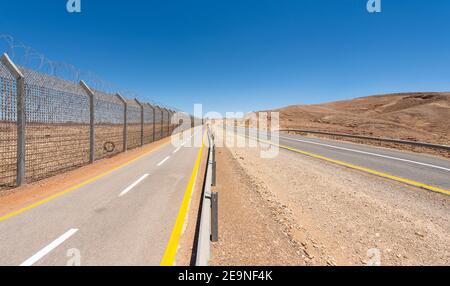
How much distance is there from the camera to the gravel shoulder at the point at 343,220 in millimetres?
3268

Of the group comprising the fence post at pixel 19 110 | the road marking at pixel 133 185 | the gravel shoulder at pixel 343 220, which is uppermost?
the fence post at pixel 19 110

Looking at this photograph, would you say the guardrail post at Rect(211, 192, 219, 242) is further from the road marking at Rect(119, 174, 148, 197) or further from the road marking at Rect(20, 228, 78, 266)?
the road marking at Rect(119, 174, 148, 197)

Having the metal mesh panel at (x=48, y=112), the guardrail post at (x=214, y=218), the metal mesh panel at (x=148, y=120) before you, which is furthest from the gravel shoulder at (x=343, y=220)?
the metal mesh panel at (x=148, y=120)

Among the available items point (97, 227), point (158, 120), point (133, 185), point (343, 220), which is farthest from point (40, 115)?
point (158, 120)

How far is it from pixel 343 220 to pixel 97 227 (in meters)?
4.84

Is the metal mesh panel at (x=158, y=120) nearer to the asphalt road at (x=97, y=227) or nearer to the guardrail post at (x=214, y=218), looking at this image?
the asphalt road at (x=97, y=227)

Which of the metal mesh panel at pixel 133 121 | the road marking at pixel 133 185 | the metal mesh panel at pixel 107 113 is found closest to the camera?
the road marking at pixel 133 185

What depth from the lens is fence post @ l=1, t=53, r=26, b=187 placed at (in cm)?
586

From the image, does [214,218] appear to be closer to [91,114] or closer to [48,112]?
[48,112]

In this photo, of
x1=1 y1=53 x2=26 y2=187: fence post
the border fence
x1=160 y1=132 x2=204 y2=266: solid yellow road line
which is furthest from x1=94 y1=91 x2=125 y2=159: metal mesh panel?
x1=160 y1=132 x2=204 y2=266: solid yellow road line

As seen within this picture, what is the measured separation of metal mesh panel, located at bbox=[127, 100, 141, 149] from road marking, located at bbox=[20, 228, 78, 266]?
11662mm

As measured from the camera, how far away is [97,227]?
12.6 feet
